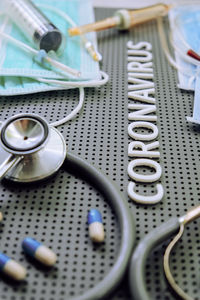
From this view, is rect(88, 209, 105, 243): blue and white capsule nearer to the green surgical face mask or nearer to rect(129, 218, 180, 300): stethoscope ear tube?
rect(129, 218, 180, 300): stethoscope ear tube

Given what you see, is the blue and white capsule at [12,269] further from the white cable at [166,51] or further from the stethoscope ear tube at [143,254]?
the white cable at [166,51]

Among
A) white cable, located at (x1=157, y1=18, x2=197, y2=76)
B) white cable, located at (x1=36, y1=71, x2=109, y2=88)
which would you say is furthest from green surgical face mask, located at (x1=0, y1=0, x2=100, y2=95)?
white cable, located at (x1=157, y1=18, x2=197, y2=76)

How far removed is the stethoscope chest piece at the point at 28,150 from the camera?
63cm

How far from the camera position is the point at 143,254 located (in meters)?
0.56

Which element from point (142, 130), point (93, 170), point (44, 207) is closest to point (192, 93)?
point (142, 130)

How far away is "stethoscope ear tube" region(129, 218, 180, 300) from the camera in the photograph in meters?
0.53

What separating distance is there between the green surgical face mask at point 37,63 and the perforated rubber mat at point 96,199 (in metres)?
0.03

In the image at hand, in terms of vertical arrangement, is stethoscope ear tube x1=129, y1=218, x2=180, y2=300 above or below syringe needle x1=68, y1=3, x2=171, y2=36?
below

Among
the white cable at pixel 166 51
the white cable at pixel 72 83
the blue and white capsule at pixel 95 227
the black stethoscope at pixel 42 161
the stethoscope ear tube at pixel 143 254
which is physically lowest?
the stethoscope ear tube at pixel 143 254

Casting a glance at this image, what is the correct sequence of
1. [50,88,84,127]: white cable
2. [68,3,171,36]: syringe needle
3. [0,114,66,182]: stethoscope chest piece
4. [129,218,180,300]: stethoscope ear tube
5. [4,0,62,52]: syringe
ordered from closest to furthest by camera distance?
1. [129,218,180,300]: stethoscope ear tube
2. [0,114,66,182]: stethoscope chest piece
3. [50,88,84,127]: white cable
4. [4,0,62,52]: syringe
5. [68,3,171,36]: syringe needle

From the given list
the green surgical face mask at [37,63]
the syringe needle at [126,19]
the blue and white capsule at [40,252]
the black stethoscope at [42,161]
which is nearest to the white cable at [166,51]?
the syringe needle at [126,19]

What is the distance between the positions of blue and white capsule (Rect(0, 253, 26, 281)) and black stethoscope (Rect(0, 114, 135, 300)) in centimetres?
15

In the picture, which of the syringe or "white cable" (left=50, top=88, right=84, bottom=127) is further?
the syringe

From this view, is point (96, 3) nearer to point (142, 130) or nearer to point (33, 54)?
point (33, 54)
